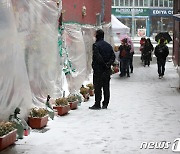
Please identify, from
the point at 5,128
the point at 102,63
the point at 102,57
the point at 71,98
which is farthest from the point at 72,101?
the point at 5,128

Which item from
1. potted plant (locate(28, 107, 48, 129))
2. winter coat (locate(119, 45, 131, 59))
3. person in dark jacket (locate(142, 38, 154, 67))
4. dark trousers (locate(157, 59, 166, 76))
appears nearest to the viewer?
potted plant (locate(28, 107, 48, 129))

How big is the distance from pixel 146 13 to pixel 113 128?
203 feet

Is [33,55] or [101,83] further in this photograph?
[101,83]

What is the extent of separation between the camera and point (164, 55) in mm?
18953

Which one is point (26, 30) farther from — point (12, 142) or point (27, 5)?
point (12, 142)

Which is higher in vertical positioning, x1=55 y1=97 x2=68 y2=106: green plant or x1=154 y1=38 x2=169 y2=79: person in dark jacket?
x1=154 y1=38 x2=169 y2=79: person in dark jacket

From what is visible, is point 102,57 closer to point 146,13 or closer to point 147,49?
point 147,49

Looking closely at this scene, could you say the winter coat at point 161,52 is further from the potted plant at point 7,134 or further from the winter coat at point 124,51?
the potted plant at point 7,134

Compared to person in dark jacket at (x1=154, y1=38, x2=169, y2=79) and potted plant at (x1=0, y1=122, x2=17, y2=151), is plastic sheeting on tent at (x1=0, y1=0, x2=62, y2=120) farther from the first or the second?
person in dark jacket at (x1=154, y1=38, x2=169, y2=79)

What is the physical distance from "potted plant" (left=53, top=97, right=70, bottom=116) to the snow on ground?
0.50 feet

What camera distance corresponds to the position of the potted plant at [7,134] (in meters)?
6.81

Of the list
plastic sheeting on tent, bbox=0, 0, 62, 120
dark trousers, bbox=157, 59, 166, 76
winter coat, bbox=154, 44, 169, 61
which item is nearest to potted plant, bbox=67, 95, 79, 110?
plastic sheeting on tent, bbox=0, 0, 62, 120

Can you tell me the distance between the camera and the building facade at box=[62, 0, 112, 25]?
1350cm

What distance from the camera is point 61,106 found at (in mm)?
10062
